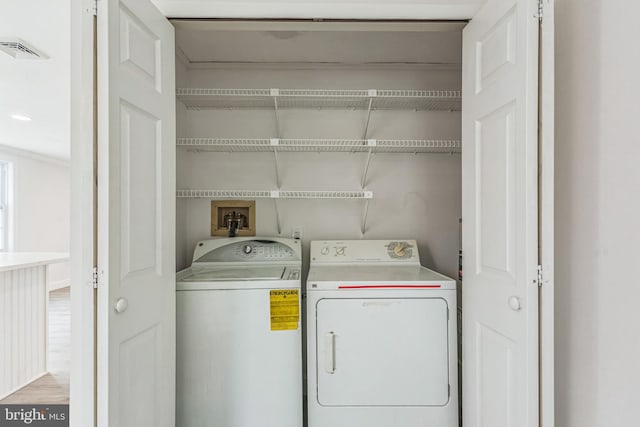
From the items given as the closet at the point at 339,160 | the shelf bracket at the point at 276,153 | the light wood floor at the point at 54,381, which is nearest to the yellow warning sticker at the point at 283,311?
the closet at the point at 339,160

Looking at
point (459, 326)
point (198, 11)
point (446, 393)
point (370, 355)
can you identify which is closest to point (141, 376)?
point (370, 355)

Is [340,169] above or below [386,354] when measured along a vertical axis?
above

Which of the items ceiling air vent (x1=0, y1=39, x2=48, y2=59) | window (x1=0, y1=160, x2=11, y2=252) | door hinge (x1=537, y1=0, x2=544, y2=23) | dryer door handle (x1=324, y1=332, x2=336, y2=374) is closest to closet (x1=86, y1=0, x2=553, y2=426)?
door hinge (x1=537, y1=0, x2=544, y2=23)

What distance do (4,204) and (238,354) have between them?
6224 millimetres

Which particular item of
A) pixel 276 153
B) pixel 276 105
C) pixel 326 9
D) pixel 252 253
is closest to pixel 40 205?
pixel 252 253

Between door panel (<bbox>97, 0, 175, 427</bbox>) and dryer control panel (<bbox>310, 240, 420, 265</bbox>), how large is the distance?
1.01m

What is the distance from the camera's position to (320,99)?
222cm

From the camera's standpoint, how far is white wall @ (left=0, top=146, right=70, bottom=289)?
570 cm

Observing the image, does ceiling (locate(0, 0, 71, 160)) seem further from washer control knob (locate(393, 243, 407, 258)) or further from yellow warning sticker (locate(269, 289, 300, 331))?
washer control knob (locate(393, 243, 407, 258))

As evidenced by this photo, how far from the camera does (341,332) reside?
5.68 ft

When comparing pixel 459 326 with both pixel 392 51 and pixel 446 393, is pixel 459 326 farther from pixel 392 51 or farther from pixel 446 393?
pixel 392 51

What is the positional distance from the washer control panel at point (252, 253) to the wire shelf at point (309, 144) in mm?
640

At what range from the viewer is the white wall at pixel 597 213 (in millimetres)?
1000

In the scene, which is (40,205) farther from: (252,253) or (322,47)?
(322,47)
